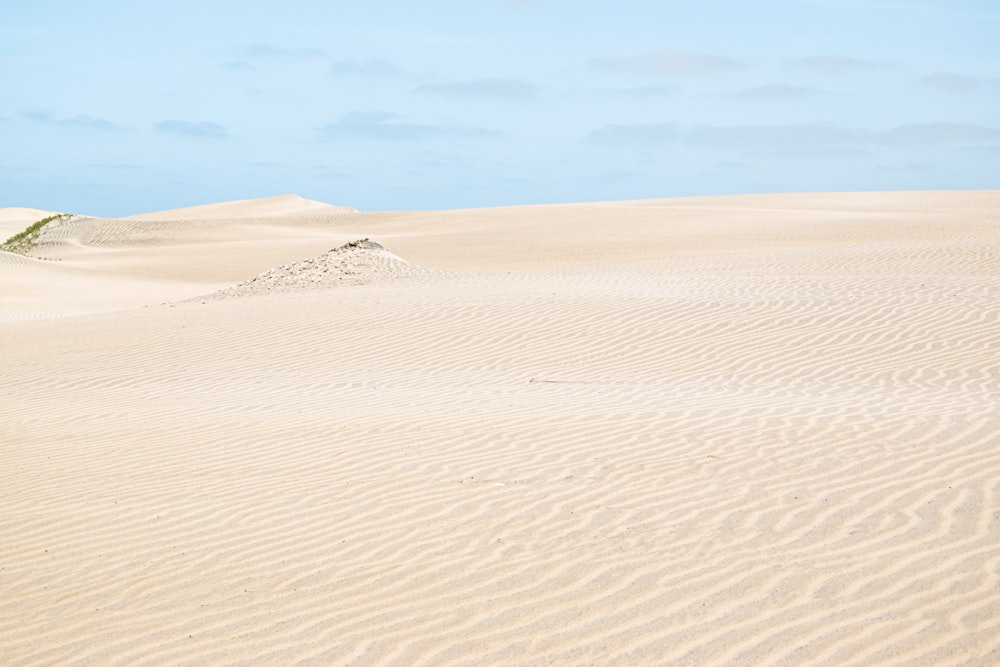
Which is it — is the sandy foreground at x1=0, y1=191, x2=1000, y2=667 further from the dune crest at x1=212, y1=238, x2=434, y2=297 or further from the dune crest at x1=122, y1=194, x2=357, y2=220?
the dune crest at x1=122, y1=194, x2=357, y2=220

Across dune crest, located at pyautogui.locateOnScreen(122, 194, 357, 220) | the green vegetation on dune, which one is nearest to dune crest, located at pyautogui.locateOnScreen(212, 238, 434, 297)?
the green vegetation on dune

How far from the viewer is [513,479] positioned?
687 centimetres

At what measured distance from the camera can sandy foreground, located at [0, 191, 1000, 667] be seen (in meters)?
4.55

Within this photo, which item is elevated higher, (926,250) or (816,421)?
(926,250)

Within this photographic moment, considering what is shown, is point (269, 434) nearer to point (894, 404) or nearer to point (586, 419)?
point (586, 419)

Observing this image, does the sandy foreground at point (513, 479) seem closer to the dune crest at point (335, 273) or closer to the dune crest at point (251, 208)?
the dune crest at point (335, 273)

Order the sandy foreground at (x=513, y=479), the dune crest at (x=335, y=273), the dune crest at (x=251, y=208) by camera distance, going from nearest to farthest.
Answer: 1. the sandy foreground at (x=513, y=479)
2. the dune crest at (x=335, y=273)
3. the dune crest at (x=251, y=208)

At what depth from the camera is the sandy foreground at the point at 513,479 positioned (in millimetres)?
4547

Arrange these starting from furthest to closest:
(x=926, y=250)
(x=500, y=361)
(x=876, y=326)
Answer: (x=926, y=250) → (x=876, y=326) → (x=500, y=361)

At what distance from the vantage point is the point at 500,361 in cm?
1288

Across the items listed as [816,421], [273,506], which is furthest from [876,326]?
[273,506]

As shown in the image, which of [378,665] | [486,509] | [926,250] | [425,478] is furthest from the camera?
[926,250]

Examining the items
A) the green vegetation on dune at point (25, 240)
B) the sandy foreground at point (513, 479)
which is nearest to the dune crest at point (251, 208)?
the green vegetation on dune at point (25, 240)

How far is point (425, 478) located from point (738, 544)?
2.32 meters
